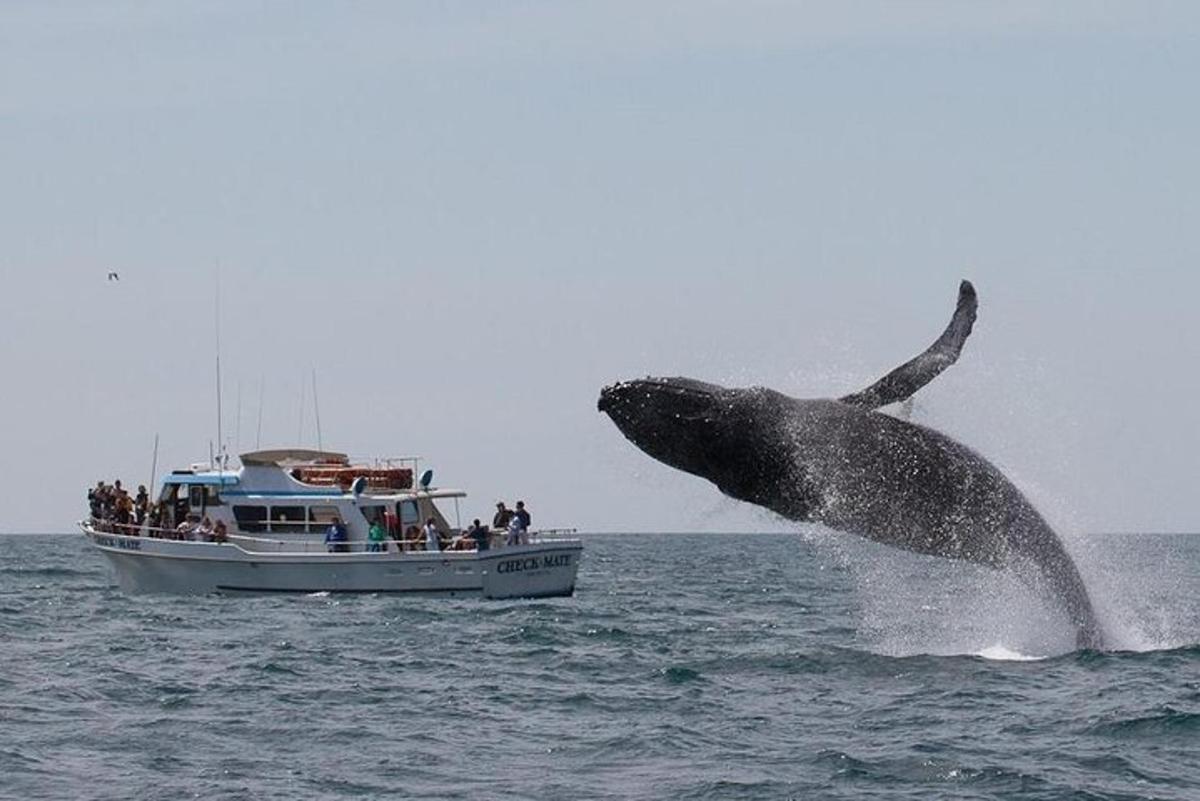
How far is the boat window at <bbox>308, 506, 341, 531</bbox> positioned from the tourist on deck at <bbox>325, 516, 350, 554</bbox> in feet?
0.94

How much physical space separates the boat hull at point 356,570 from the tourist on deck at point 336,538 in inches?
30.3

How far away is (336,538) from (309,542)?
1.75ft

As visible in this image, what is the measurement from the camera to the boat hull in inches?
1572

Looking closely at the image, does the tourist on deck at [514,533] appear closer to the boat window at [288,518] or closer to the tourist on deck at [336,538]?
the tourist on deck at [336,538]

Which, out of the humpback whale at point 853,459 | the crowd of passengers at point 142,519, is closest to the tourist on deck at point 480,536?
the crowd of passengers at point 142,519

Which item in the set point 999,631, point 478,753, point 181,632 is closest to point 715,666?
point 999,631

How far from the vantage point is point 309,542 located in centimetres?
4141

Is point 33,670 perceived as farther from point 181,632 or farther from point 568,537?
point 568,537

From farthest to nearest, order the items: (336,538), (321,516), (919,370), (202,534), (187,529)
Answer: (321,516) → (187,529) → (202,534) → (336,538) → (919,370)

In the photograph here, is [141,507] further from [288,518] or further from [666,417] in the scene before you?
[666,417]

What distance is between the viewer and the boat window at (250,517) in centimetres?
4308

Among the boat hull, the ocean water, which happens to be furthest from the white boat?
the ocean water

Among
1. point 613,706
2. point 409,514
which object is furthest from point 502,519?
point 613,706

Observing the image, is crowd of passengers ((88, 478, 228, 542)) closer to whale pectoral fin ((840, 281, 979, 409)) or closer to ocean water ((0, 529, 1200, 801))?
ocean water ((0, 529, 1200, 801))
